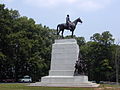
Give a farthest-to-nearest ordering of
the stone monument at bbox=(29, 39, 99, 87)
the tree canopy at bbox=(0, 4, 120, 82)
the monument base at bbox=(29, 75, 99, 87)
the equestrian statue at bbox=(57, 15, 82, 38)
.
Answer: the tree canopy at bbox=(0, 4, 120, 82) → the equestrian statue at bbox=(57, 15, 82, 38) → the stone monument at bbox=(29, 39, 99, 87) → the monument base at bbox=(29, 75, 99, 87)

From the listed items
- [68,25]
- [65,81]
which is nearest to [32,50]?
[68,25]

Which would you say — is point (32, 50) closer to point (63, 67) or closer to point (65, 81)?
point (63, 67)

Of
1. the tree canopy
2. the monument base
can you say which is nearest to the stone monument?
the monument base

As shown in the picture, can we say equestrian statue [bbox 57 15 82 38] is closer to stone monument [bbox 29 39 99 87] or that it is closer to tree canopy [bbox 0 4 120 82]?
stone monument [bbox 29 39 99 87]

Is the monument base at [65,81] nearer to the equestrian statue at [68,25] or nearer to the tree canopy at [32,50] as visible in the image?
the equestrian statue at [68,25]

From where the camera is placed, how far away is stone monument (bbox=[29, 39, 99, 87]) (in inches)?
1320

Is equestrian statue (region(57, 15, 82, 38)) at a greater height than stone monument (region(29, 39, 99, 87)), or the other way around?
equestrian statue (region(57, 15, 82, 38))

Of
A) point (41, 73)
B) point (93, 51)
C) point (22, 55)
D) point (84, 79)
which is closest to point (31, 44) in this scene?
point (22, 55)

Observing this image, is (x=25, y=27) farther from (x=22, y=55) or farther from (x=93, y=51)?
(x=93, y=51)

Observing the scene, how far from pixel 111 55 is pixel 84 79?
38.0 meters

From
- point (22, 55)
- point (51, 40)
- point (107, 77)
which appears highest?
point (51, 40)

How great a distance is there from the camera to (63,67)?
1407 inches

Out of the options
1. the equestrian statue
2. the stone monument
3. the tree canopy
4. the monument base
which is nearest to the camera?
the monument base

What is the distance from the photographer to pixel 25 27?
62250 millimetres
